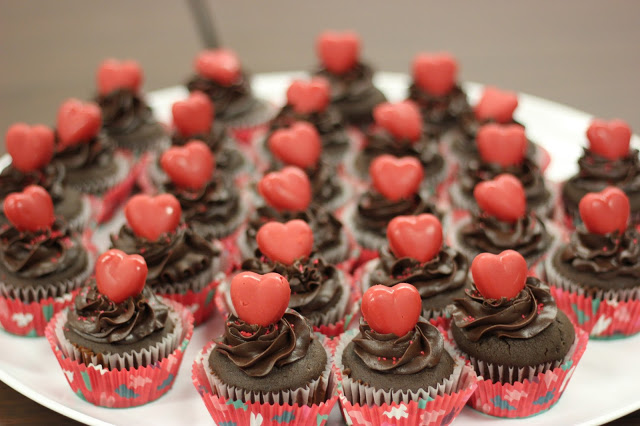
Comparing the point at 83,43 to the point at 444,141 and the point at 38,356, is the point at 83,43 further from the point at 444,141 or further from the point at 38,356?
the point at 38,356

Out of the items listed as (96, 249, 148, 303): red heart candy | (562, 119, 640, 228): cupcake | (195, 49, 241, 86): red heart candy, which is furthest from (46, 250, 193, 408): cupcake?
(195, 49, 241, 86): red heart candy

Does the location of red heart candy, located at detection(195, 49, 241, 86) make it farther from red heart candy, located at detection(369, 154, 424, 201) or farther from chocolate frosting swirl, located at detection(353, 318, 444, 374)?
chocolate frosting swirl, located at detection(353, 318, 444, 374)

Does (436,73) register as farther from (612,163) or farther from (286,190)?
(286,190)

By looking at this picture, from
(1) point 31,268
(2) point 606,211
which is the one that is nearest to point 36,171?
(1) point 31,268

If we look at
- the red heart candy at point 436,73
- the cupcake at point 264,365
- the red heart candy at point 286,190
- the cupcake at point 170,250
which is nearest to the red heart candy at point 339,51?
the red heart candy at point 436,73

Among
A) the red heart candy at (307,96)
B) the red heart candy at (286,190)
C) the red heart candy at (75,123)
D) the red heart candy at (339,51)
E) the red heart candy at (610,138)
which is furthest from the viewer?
the red heart candy at (339,51)

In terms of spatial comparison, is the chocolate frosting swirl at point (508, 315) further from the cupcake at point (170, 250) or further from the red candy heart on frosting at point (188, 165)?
the red candy heart on frosting at point (188, 165)
